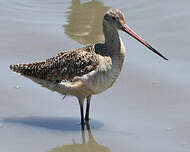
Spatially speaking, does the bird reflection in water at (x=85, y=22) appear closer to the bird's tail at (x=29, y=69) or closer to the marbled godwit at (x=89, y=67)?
the bird's tail at (x=29, y=69)

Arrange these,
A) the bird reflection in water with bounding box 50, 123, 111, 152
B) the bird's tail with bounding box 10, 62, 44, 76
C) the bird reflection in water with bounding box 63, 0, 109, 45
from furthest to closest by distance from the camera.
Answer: the bird reflection in water with bounding box 63, 0, 109, 45
the bird's tail with bounding box 10, 62, 44, 76
the bird reflection in water with bounding box 50, 123, 111, 152

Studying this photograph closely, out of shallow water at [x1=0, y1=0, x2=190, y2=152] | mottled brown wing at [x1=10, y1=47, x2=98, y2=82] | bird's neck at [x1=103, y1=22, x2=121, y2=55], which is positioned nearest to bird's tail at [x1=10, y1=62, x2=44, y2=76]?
mottled brown wing at [x1=10, y1=47, x2=98, y2=82]

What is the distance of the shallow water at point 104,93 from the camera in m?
7.17

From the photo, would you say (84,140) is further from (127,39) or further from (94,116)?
(127,39)

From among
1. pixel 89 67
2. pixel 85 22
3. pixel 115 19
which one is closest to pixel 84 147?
pixel 89 67

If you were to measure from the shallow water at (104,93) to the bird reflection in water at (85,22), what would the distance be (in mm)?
19

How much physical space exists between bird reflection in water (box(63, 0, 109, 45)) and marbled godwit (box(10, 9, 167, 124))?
233 cm

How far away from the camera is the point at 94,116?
7754 millimetres

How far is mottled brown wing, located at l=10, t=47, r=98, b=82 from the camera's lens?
24.0 feet

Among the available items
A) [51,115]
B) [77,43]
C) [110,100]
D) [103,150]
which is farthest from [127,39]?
[103,150]

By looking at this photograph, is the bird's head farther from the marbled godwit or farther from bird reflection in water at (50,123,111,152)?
bird reflection in water at (50,123,111,152)

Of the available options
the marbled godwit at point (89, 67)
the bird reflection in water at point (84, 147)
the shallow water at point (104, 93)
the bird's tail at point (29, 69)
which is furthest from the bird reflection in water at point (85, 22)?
the bird reflection in water at point (84, 147)

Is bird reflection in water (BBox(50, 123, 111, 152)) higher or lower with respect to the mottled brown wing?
lower

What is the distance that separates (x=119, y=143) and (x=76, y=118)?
91 centimetres
